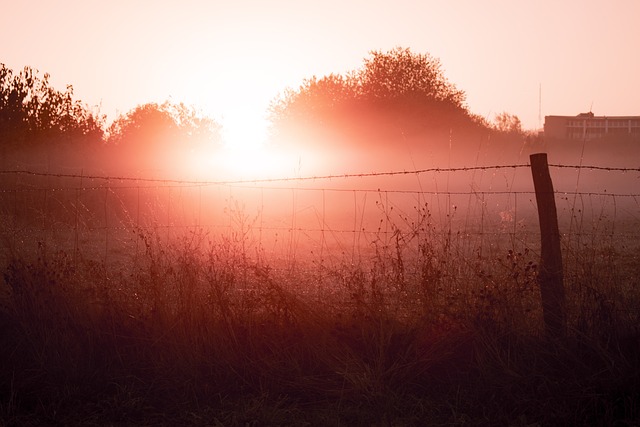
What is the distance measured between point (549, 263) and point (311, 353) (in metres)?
2.23

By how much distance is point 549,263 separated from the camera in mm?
6375

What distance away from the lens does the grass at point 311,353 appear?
550cm

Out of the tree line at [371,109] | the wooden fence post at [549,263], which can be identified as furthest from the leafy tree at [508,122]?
the wooden fence post at [549,263]

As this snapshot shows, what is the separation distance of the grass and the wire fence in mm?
565

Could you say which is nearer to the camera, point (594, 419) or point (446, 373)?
point (594, 419)

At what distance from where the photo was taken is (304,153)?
168 feet

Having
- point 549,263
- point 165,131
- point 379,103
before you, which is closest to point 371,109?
point 379,103

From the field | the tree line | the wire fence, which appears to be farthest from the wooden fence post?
the tree line

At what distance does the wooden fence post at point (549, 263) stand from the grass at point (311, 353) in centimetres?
11

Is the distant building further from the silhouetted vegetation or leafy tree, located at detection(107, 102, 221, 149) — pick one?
the silhouetted vegetation

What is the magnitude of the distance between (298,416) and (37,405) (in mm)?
2051

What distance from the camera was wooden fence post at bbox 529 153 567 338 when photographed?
242 inches

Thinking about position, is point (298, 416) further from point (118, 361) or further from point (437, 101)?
point (437, 101)

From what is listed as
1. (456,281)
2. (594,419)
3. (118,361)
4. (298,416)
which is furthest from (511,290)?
(118,361)
